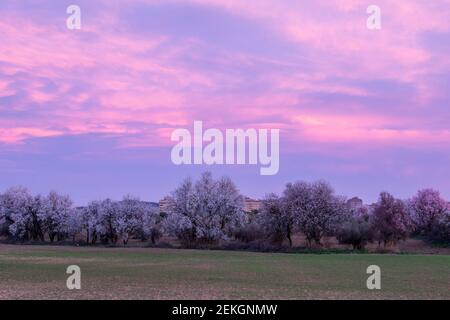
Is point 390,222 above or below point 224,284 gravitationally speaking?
above

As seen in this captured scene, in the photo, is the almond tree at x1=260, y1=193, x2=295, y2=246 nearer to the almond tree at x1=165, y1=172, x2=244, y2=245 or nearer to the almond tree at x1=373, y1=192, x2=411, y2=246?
the almond tree at x1=165, y1=172, x2=244, y2=245

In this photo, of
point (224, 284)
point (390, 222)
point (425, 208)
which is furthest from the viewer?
point (425, 208)

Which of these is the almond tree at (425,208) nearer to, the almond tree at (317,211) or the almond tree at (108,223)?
the almond tree at (317,211)

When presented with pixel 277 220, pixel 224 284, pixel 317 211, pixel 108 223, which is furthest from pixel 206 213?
pixel 224 284

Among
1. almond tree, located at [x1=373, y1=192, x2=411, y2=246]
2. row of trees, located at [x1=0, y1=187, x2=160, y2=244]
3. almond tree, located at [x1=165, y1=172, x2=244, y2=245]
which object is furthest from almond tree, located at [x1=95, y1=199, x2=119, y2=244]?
almond tree, located at [x1=373, y1=192, x2=411, y2=246]

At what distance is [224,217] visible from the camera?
85250 mm

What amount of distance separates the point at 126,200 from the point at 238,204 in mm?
24822

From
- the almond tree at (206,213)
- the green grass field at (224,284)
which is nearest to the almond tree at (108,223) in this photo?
the almond tree at (206,213)

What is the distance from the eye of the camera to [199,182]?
88000mm

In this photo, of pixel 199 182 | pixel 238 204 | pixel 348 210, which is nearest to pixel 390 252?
pixel 348 210

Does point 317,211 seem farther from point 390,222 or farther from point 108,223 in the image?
point 108,223

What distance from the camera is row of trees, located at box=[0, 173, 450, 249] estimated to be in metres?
76.9
